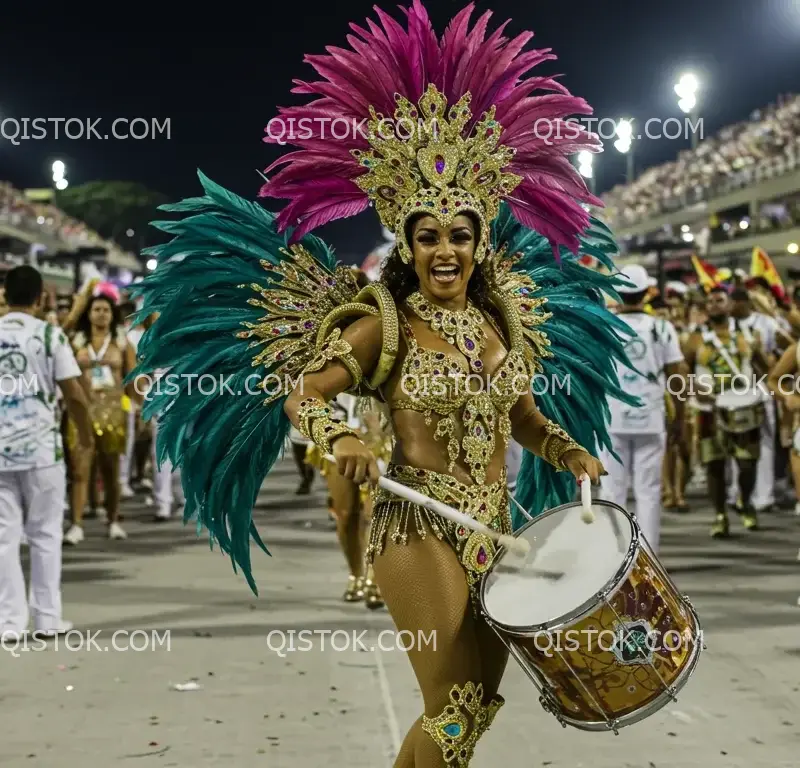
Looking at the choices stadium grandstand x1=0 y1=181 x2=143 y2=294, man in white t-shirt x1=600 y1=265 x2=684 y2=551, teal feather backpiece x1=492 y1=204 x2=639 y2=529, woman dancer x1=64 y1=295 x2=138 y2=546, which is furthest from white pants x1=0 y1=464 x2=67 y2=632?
stadium grandstand x1=0 y1=181 x2=143 y2=294

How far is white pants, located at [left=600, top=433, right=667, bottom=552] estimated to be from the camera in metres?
9.16

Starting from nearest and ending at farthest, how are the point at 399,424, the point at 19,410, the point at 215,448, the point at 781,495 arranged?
the point at 399,424 < the point at 215,448 < the point at 19,410 < the point at 781,495

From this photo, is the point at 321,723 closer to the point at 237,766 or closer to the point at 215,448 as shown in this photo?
the point at 237,766

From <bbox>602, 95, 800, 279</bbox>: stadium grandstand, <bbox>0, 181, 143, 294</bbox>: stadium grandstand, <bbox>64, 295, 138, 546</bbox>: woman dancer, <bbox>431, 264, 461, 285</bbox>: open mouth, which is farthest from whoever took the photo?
<bbox>0, 181, 143, 294</bbox>: stadium grandstand

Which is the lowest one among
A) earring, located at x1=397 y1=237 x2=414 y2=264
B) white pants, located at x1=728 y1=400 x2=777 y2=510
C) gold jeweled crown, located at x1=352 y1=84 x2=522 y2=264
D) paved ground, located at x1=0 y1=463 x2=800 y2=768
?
paved ground, located at x1=0 y1=463 x2=800 y2=768

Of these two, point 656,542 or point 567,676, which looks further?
point 656,542

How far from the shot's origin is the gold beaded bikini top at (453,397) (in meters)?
3.96

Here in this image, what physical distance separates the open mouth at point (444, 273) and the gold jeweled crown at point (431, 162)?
0.10m

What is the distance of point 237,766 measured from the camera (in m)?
5.08

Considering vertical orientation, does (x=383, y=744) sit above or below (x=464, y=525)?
below

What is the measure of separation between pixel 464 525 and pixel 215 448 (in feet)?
3.48

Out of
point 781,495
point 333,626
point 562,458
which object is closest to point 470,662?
point 562,458

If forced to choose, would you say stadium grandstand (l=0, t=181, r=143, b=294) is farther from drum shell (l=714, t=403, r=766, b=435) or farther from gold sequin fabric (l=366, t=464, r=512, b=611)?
gold sequin fabric (l=366, t=464, r=512, b=611)

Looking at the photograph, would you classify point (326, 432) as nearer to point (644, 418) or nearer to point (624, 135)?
point (644, 418)
